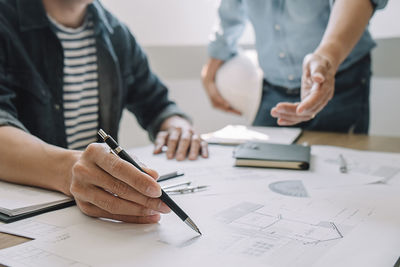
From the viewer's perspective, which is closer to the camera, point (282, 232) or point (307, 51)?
point (282, 232)

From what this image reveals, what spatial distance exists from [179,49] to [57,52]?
1.22 meters

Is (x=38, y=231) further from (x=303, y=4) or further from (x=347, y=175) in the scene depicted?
(x=303, y=4)

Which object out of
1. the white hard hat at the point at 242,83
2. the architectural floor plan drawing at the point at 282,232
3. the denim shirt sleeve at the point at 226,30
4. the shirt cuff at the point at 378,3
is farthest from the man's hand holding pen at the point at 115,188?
the denim shirt sleeve at the point at 226,30

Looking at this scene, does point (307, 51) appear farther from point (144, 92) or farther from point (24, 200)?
point (24, 200)

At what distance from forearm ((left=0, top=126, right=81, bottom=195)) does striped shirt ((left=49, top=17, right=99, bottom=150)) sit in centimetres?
33

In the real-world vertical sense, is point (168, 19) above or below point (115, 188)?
above

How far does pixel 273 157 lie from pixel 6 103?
540mm

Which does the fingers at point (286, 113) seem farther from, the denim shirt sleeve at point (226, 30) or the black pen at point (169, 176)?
the denim shirt sleeve at point (226, 30)

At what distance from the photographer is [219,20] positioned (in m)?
1.56

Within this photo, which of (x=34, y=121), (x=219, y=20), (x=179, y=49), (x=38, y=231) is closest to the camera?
(x=38, y=231)

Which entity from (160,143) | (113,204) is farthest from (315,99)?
(113,204)

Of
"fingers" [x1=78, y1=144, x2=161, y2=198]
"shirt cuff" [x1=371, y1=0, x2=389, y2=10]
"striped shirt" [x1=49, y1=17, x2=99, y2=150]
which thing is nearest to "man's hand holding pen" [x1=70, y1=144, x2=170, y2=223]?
"fingers" [x1=78, y1=144, x2=161, y2=198]

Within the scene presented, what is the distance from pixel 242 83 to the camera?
144cm

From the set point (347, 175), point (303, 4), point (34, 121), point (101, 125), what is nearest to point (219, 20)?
point (303, 4)
